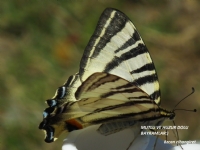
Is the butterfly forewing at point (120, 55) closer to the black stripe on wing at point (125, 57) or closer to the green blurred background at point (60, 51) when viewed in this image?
the black stripe on wing at point (125, 57)

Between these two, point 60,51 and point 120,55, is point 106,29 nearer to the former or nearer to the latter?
point 120,55

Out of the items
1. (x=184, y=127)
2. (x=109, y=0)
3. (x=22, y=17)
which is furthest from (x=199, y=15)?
(x=22, y=17)

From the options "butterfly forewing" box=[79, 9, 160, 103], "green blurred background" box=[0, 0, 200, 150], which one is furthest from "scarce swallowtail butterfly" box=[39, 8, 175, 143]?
"green blurred background" box=[0, 0, 200, 150]

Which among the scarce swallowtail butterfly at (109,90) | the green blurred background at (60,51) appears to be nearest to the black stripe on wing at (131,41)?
the scarce swallowtail butterfly at (109,90)

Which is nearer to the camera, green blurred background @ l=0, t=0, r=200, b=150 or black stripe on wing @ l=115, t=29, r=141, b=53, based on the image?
black stripe on wing @ l=115, t=29, r=141, b=53

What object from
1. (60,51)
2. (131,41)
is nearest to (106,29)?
(131,41)

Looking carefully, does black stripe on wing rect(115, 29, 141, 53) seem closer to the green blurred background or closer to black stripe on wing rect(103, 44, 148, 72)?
black stripe on wing rect(103, 44, 148, 72)

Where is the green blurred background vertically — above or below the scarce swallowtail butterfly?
above
